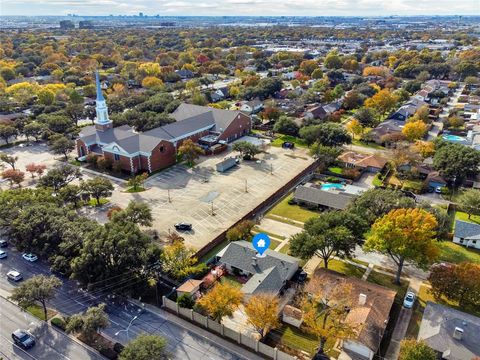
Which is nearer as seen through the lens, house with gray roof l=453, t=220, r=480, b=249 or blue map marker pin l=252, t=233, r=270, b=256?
blue map marker pin l=252, t=233, r=270, b=256

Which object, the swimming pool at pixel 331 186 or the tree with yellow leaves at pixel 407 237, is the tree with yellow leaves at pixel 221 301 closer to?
the tree with yellow leaves at pixel 407 237

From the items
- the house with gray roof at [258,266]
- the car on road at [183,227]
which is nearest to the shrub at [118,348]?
the house with gray roof at [258,266]

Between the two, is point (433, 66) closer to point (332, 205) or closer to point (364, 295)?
point (332, 205)

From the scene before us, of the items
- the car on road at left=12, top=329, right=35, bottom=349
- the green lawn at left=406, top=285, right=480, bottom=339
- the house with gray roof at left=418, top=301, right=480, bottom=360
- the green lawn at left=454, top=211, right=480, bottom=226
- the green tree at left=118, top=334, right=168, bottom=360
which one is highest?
the green tree at left=118, top=334, right=168, bottom=360

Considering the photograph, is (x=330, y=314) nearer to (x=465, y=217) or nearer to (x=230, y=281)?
(x=230, y=281)

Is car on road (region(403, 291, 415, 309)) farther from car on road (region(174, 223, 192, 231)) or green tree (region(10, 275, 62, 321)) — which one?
green tree (region(10, 275, 62, 321))

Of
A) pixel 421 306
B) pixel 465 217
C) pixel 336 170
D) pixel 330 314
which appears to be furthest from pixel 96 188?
pixel 465 217

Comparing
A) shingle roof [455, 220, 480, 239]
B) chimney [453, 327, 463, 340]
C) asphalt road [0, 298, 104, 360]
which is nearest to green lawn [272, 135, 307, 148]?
shingle roof [455, 220, 480, 239]
